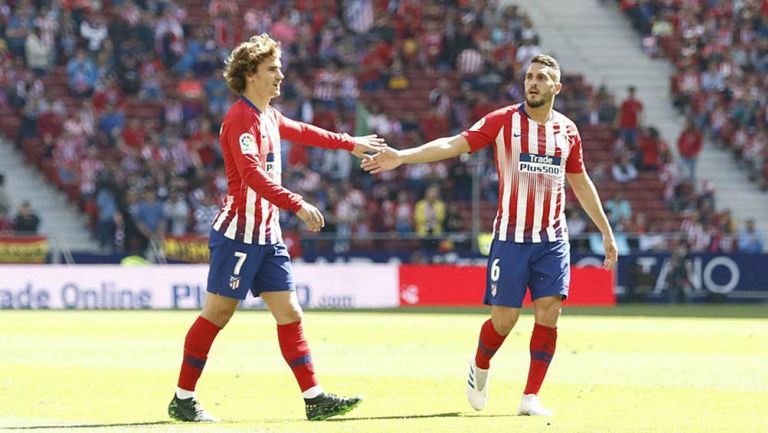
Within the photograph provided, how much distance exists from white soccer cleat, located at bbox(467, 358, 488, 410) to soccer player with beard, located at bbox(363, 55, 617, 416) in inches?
0.5

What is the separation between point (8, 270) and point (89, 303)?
1667mm

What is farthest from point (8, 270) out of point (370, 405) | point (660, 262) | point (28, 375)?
point (370, 405)

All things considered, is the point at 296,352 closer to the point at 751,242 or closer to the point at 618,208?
the point at 751,242

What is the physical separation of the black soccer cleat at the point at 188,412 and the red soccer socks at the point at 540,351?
7.41 ft

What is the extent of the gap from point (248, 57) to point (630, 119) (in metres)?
→ 26.6

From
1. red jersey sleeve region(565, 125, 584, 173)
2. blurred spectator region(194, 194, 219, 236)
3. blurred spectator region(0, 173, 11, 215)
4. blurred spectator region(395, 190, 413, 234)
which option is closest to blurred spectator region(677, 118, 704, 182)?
blurred spectator region(395, 190, 413, 234)

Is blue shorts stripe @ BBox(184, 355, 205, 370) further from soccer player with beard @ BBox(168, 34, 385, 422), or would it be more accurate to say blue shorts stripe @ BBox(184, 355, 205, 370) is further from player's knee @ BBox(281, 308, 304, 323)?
player's knee @ BBox(281, 308, 304, 323)

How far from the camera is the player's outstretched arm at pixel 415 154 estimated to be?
10.6 meters

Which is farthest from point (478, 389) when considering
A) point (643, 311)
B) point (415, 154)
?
point (643, 311)

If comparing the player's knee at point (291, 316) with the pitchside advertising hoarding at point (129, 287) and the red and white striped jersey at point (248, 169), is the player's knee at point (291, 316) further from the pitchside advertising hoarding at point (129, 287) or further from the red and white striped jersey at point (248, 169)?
the pitchside advertising hoarding at point (129, 287)

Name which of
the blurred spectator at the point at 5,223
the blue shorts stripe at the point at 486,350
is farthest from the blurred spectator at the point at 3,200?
the blue shorts stripe at the point at 486,350

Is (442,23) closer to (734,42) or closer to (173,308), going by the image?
(734,42)

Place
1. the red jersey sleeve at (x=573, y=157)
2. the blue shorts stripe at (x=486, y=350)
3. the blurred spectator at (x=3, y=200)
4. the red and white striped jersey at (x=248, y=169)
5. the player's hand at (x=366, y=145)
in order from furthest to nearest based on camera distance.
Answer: the blurred spectator at (x=3, y=200)
the blue shorts stripe at (x=486, y=350)
the red jersey sleeve at (x=573, y=157)
the player's hand at (x=366, y=145)
the red and white striped jersey at (x=248, y=169)

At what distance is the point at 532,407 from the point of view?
1072cm
